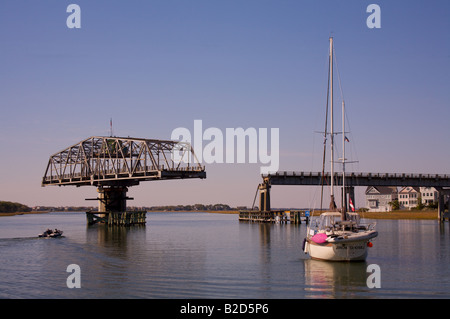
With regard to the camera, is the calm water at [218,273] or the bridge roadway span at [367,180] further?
the bridge roadway span at [367,180]

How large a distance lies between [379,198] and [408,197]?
13.3 meters

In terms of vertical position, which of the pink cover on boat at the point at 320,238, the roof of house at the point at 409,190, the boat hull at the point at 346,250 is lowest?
the boat hull at the point at 346,250

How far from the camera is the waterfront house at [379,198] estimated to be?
187625mm

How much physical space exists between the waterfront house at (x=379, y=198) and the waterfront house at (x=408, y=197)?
11.0ft

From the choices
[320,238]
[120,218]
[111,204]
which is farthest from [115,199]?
[320,238]

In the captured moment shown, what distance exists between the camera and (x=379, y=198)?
191625 mm

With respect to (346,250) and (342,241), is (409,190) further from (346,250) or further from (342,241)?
(342,241)

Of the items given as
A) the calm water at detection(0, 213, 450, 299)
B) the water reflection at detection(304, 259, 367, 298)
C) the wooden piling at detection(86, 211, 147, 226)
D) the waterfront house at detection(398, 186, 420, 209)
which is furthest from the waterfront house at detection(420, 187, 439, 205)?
the water reflection at detection(304, 259, 367, 298)

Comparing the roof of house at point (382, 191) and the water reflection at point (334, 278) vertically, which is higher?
the roof of house at point (382, 191)

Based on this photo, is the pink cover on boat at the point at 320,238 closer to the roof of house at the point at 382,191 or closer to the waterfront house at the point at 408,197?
the waterfront house at the point at 408,197

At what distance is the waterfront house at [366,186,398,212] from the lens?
187625 millimetres

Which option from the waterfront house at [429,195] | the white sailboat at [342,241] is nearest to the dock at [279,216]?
the white sailboat at [342,241]

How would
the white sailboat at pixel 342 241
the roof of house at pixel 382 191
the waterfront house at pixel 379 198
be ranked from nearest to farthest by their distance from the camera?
the white sailboat at pixel 342 241 → the waterfront house at pixel 379 198 → the roof of house at pixel 382 191
